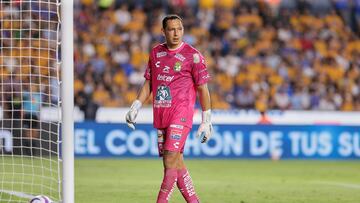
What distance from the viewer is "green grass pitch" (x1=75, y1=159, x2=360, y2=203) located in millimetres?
12977

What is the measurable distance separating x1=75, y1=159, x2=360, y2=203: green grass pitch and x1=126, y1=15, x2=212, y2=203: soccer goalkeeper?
A: 2675mm

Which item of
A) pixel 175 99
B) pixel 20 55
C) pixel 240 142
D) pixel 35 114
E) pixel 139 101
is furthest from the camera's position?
pixel 240 142

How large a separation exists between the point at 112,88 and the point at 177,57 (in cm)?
1641

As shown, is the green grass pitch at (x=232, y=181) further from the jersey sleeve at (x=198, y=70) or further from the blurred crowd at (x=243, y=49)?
the blurred crowd at (x=243, y=49)

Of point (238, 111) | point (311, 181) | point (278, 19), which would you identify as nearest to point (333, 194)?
point (311, 181)

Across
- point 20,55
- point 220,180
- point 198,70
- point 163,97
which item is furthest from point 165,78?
point 20,55

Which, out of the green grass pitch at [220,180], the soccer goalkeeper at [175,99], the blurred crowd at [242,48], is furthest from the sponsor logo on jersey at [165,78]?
the blurred crowd at [242,48]

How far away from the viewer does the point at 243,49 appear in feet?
95.0

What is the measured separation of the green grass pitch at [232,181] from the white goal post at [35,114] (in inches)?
29.8

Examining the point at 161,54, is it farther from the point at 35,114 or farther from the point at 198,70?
the point at 35,114

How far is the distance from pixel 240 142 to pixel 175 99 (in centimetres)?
1238

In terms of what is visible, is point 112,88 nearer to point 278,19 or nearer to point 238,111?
point 238,111

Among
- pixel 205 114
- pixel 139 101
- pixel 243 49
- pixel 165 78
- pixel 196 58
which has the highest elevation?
pixel 243 49

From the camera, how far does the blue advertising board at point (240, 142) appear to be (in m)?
21.5
